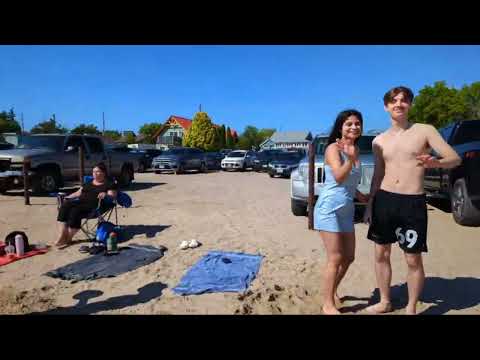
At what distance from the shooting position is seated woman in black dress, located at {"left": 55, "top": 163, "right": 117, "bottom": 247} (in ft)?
16.8

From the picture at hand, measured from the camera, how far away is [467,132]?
625 centimetres

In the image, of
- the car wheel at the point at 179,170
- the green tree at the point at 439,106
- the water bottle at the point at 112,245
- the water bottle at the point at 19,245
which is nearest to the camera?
the water bottle at the point at 19,245

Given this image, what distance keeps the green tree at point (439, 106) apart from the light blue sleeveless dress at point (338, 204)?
40.5 meters

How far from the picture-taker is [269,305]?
10.4ft

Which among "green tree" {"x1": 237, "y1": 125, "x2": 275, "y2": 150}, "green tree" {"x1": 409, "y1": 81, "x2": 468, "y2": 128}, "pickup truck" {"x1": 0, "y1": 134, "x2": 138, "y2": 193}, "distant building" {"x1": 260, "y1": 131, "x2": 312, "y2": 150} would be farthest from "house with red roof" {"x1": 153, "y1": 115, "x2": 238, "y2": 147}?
"pickup truck" {"x1": 0, "y1": 134, "x2": 138, "y2": 193}

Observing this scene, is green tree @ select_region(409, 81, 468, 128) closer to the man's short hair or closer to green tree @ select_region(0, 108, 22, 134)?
the man's short hair

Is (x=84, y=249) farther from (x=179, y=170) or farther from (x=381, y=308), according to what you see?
(x=179, y=170)

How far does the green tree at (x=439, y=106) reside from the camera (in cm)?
3841

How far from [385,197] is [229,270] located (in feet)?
6.74

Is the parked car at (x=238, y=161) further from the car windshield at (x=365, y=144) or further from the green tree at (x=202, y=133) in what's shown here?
the green tree at (x=202, y=133)

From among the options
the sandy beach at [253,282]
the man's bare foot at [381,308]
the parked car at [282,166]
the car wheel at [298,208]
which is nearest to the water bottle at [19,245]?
the sandy beach at [253,282]

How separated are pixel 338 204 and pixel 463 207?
13.1 ft

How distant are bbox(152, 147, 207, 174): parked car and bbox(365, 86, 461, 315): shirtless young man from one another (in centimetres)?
1790
